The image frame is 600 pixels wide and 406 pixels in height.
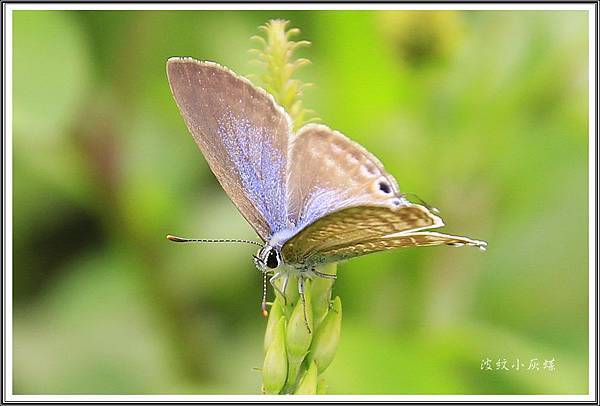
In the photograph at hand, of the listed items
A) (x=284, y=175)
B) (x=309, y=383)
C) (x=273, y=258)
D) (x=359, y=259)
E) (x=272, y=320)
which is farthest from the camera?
(x=359, y=259)

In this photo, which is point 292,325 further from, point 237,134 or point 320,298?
point 237,134

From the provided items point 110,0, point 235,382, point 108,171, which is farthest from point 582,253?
point 110,0

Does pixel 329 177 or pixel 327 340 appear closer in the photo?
pixel 327 340

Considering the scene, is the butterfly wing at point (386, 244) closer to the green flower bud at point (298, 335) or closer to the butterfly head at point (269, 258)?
the butterfly head at point (269, 258)

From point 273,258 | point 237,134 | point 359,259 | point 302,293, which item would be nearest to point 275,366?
point 302,293

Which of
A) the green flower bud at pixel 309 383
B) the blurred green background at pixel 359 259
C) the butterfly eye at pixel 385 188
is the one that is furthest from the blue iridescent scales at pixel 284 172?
the blurred green background at pixel 359 259

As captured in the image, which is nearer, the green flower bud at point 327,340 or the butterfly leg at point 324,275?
the green flower bud at point 327,340

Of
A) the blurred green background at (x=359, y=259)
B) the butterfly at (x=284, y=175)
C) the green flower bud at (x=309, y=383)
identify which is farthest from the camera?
the blurred green background at (x=359, y=259)
